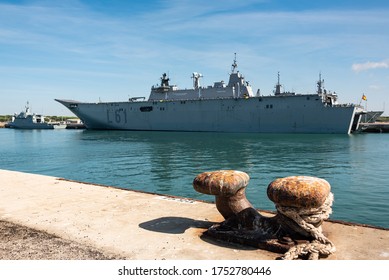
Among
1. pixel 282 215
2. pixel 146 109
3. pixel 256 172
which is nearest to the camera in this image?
pixel 282 215

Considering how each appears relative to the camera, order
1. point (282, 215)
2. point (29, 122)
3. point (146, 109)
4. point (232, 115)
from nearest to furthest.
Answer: point (282, 215), point (232, 115), point (146, 109), point (29, 122)

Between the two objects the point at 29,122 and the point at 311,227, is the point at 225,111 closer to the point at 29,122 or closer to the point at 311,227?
the point at 311,227

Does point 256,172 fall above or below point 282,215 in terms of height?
below

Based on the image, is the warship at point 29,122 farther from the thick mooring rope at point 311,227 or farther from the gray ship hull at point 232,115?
the thick mooring rope at point 311,227

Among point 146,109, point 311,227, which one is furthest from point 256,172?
point 146,109

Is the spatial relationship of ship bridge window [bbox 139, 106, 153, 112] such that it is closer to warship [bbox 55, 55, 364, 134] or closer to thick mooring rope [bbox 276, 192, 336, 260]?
warship [bbox 55, 55, 364, 134]

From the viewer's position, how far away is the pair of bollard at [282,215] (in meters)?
4.27

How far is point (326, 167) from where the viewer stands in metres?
18.8

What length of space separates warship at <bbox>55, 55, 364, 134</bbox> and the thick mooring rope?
41.6 meters

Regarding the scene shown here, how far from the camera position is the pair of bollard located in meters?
4.27

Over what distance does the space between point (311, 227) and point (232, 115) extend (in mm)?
45337

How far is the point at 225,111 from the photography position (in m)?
49.7

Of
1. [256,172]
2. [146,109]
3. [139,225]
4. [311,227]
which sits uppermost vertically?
[146,109]

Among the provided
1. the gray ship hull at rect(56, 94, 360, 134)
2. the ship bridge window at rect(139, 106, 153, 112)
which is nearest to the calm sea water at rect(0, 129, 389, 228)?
the gray ship hull at rect(56, 94, 360, 134)
